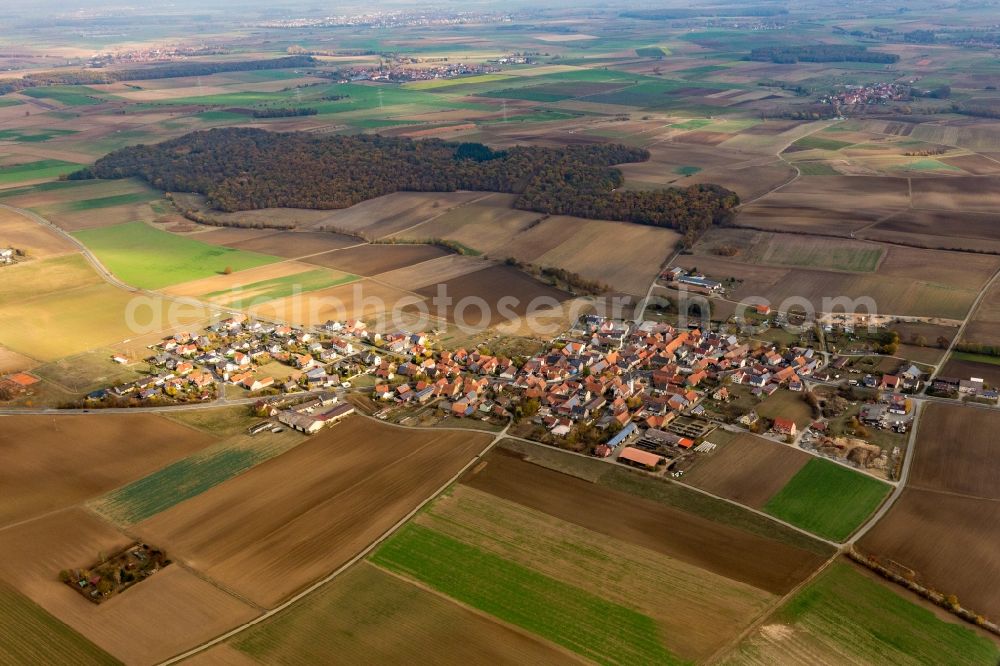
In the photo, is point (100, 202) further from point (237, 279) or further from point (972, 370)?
point (972, 370)

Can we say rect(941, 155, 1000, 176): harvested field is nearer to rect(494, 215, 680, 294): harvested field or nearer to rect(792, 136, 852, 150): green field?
rect(792, 136, 852, 150): green field

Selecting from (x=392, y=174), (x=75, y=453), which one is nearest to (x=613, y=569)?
(x=75, y=453)

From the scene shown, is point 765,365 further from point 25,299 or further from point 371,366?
point 25,299

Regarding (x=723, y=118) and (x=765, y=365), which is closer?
(x=765, y=365)

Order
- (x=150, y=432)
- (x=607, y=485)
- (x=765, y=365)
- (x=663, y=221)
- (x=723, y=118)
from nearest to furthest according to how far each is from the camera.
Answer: (x=607, y=485)
(x=150, y=432)
(x=765, y=365)
(x=663, y=221)
(x=723, y=118)

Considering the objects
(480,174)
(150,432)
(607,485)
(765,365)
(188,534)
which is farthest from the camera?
(480,174)

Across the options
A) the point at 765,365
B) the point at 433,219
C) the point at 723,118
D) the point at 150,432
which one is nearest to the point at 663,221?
the point at 433,219
